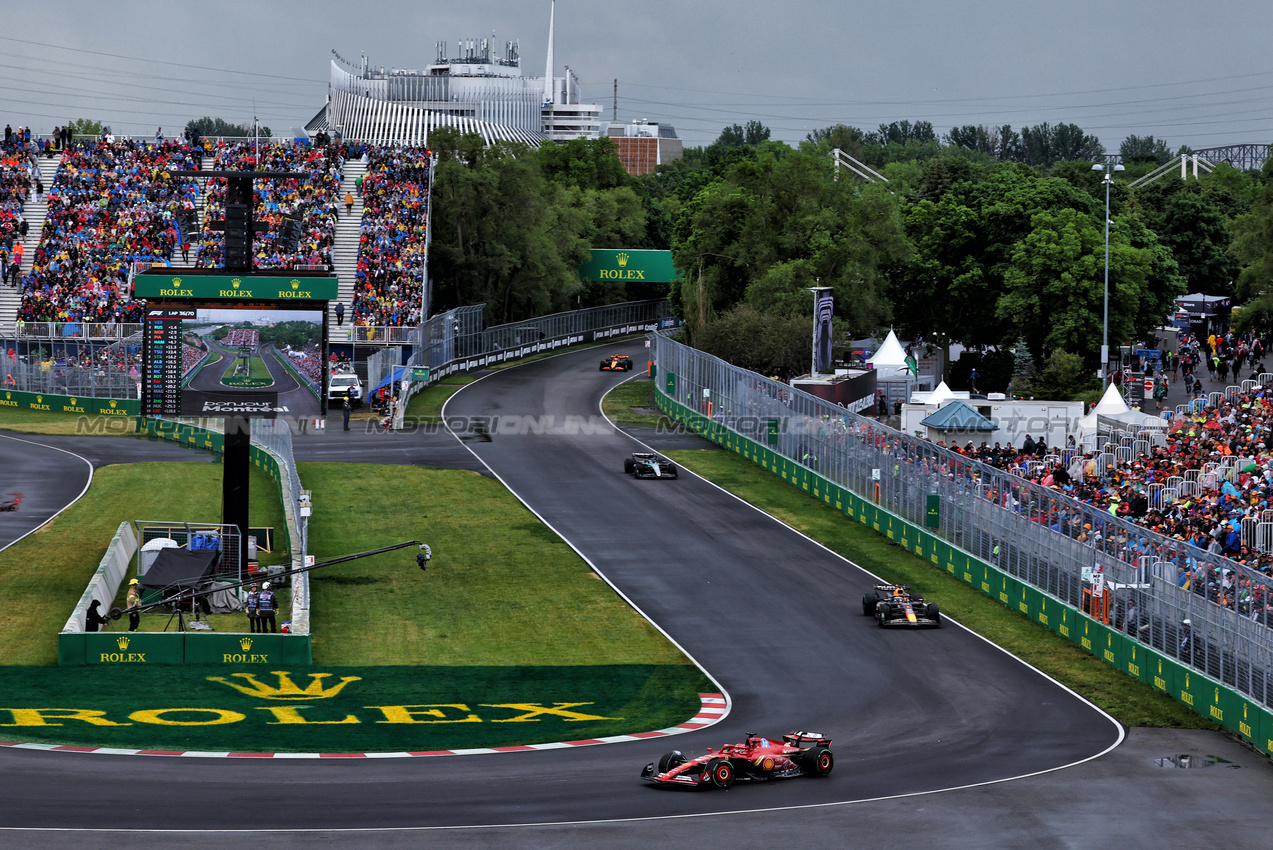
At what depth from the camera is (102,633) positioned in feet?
104

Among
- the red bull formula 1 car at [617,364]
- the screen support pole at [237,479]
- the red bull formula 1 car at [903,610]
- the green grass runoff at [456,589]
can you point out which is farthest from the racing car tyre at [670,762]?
the red bull formula 1 car at [617,364]

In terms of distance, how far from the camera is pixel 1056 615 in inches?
1475

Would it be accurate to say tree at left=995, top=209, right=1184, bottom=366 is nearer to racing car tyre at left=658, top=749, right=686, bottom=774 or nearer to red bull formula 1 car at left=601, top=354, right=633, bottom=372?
red bull formula 1 car at left=601, top=354, right=633, bottom=372

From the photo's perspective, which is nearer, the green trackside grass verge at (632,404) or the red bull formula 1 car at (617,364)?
the green trackside grass verge at (632,404)

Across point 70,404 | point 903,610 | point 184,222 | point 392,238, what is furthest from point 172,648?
point 184,222

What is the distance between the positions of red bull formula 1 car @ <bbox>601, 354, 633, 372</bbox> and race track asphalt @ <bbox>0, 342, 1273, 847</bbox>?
45371 mm

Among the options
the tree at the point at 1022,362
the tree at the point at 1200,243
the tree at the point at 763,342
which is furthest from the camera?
the tree at the point at 1200,243

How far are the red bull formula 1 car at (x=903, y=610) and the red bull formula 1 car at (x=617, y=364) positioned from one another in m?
48.7

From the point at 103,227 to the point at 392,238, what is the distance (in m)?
15.1

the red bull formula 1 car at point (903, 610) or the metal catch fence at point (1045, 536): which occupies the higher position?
the metal catch fence at point (1045, 536)

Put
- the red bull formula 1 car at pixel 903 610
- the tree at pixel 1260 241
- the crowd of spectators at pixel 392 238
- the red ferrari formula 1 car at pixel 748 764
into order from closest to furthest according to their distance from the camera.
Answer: the red ferrari formula 1 car at pixel 748 764 < the red bull formula 1 car at pixel 903 610 < the tree at pixel 1260 241 < the crowd of spectators at pixel 392 238

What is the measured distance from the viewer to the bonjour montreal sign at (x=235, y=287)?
122ft

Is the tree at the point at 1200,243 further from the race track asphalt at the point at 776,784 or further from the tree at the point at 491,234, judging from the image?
the race track asphalt at the point at 776,784

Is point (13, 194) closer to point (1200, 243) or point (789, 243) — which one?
point (789, 243)
